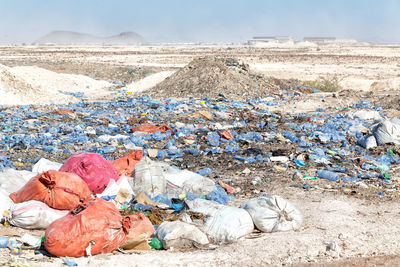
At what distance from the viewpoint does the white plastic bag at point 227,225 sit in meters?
4.18

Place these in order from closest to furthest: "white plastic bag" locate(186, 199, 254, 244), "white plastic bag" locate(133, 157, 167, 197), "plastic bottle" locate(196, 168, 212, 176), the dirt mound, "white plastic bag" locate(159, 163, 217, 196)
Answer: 1. "white plastic bag" locate(186, 199, 254, 244)
2. "white plastic bag" locate(133, 157, 167, 197)
3. "white plastic bag" locate(159, 163, 217, 196)
4. "plastic bottle" locate(196, 168, 212, 176)
5. the dirt mound

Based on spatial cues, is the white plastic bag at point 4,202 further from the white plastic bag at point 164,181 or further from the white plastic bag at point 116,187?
the white plastic bag at point 164,181

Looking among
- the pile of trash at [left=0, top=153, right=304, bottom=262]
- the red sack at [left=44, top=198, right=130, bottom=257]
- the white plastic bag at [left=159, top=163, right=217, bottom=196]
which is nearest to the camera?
the red sack at [left=44, top=198, right=130, bottom=257]

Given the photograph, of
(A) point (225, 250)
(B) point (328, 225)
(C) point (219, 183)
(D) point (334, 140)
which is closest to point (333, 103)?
(D) point (334, 140)

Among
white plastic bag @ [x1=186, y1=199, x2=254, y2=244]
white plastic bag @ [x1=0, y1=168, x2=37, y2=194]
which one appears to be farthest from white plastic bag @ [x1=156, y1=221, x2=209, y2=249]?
white plastic bag @ [x1=0, y1=168, x2=37, y2=194]

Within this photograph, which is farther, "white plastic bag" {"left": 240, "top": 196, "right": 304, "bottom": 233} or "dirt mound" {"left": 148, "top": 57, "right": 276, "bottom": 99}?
"dirt mound" {"left": 148, "top": 57, "right": 276, "bottom": 99}

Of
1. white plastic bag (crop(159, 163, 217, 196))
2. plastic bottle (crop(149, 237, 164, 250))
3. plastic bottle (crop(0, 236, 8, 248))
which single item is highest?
white plastic bag (crop(159, 163, 217, 196))

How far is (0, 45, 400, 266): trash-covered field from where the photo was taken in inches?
154

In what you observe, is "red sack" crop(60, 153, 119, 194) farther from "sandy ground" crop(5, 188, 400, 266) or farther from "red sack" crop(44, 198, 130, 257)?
"sandy ground" crop(5, 188, 400, 266)

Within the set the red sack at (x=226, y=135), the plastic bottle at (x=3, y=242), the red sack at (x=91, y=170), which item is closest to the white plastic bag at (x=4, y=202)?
the plastic bottle at (x=3, y=242)

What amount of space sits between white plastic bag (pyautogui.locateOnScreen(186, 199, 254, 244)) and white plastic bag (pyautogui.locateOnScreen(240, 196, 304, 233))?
92 millimetres

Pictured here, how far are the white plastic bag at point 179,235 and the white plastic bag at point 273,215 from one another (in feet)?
2.02

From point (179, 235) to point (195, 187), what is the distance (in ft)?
4.64

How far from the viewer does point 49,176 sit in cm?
439
